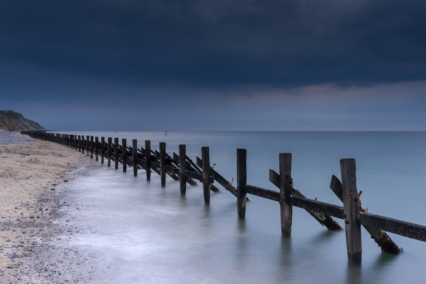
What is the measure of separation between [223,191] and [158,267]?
9.19m

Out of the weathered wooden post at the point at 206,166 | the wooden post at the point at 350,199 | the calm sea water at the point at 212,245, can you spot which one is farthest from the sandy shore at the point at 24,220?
the wooden post at the point at 350,199

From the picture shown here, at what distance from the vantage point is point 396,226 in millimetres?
5285

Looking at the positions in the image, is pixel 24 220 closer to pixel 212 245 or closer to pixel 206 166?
pixel 212 245

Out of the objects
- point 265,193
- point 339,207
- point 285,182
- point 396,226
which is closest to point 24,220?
point 265,193

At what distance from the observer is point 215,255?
6.97 m

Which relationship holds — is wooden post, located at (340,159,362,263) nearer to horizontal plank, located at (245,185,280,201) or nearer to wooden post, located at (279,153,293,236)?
wooden post, located at (279,153,293,236)

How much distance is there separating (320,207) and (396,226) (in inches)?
59.6

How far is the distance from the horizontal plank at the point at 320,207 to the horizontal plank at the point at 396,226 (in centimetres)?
46

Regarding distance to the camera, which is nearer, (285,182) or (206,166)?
(285,182)

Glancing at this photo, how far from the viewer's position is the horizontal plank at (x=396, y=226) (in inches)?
196

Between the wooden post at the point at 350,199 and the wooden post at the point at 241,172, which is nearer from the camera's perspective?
the wooden post at the point at 350,199

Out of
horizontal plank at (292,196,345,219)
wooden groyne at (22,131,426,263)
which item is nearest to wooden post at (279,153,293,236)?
wooden groyne at (22,131,426,263)

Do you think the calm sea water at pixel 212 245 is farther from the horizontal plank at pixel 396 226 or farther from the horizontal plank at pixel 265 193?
the horizontal plank at pixel 396 226

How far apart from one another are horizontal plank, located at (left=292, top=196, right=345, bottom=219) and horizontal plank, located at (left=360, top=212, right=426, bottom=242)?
46 cm
